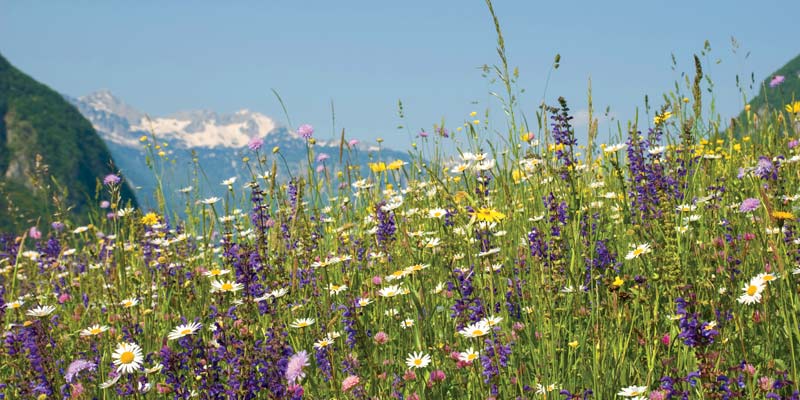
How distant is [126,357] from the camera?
2.71 m

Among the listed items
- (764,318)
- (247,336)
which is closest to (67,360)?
(247,336)

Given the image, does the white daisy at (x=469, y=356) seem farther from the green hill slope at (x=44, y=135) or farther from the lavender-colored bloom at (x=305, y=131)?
the green hill slope at (x=44, y=135)

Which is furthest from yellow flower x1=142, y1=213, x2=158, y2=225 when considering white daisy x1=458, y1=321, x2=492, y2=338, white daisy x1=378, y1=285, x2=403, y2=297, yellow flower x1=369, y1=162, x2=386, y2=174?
white daisy x1=458, y1=321, x2=492, y2=338

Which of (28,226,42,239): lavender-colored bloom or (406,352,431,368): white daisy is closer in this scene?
(406,352,431,368): white daisy

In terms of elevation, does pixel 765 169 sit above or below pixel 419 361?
above

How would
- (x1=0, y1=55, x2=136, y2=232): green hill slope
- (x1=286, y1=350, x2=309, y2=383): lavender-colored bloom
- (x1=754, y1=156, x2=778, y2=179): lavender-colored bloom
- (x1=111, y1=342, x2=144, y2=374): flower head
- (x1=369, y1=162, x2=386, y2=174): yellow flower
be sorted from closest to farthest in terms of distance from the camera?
(x1=286, y1=350, x2=309, y2=383): lavender-colored bloom → (x1=111, y1=342, x2=144, y2=374): flower head → (x1=754, y1=156, x2=778, y2=179): lavender-colored bloom → (x1=369, y1=162, x2=386, y2=174): yellow flower → (x1=0, y1=55, x2=136, y2=232): green hill slope

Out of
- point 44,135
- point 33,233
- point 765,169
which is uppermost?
point 44,135

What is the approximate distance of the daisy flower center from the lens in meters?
2.68

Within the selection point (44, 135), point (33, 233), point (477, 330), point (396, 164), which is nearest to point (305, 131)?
point (396, 164)

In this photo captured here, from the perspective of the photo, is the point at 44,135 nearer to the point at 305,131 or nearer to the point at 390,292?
the point at 305,131

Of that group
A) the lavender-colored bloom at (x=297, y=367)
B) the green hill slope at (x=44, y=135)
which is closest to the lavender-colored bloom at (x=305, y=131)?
the lavender-colored bloom at (x=297, y=367)

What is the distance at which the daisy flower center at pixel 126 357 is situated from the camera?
2680mm

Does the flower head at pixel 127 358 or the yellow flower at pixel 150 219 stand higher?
the yellow flower at pixel 150 219

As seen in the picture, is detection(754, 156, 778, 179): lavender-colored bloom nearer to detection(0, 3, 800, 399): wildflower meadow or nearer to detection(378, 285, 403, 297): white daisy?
detection(0, 3, 800, 399): wildflower meadow
